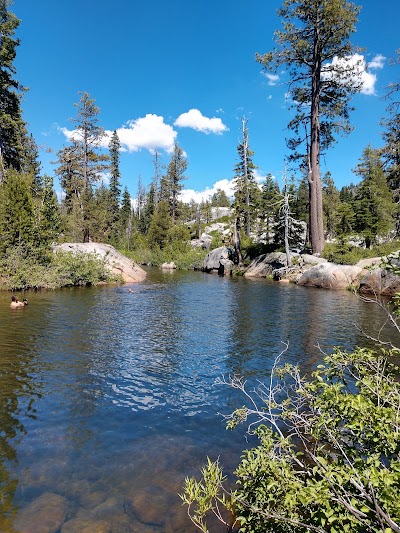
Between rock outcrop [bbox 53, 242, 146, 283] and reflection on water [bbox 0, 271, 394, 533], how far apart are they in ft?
36.1

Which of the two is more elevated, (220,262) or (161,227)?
(161,227)

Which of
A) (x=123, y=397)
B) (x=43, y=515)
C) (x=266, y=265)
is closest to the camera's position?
(x=43, y=515)

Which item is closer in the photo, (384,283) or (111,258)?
(384,283)

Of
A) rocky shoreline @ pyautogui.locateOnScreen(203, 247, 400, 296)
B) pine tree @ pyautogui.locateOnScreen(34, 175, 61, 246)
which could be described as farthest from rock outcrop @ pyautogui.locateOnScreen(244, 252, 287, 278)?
pine tree @ pyautogui.locateOnScreen(34, 175, 61, 246)

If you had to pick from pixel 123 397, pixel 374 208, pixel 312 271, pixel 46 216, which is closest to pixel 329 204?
pixel 374 208

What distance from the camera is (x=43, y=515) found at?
395 centimetres

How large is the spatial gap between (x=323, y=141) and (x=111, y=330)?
24.7m

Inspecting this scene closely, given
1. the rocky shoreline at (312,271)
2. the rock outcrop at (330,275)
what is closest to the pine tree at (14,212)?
the rocky shoreline at (312,271)


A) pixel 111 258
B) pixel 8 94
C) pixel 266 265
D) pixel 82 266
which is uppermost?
pixel 8 94

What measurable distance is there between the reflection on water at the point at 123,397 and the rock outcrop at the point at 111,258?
36.1 ft

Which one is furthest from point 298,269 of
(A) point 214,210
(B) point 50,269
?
(A) point 214,210

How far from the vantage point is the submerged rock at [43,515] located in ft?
12.4

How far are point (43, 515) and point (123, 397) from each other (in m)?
3.13

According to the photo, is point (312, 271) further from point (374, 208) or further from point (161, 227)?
point (161, 227)
